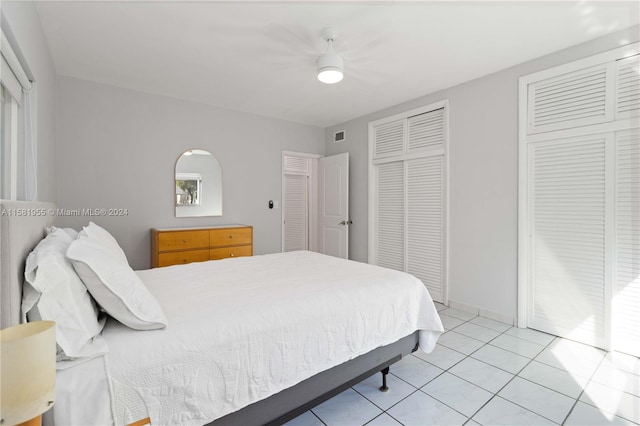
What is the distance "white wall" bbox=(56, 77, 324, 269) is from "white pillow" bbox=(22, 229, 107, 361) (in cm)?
267

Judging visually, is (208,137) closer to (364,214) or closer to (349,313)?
(364,214)

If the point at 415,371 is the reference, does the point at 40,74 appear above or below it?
above

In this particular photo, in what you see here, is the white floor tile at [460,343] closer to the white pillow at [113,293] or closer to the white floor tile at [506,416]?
the white floor tile at [506,416]

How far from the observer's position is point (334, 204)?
4926mm

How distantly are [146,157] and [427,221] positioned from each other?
11.7 ft

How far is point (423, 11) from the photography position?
6.89 feet

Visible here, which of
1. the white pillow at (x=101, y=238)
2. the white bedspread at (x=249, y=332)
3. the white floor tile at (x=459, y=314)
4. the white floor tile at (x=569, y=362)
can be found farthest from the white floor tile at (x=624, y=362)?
the white pillow at (x=101, y=238)

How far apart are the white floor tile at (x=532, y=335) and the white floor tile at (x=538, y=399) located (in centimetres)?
79

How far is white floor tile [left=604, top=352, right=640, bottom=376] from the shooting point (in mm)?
2193

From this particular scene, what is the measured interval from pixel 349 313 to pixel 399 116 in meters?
3.12

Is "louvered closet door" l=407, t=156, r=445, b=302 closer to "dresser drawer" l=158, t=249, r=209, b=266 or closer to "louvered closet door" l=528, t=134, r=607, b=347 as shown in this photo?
"louvered closet door" l=528, t=134, r=607, b=347

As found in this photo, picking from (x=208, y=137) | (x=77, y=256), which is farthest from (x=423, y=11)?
(x=208, y=137)

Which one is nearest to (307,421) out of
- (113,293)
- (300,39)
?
(113,293)

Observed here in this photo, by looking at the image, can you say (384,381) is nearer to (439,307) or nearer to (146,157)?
(439,307)
